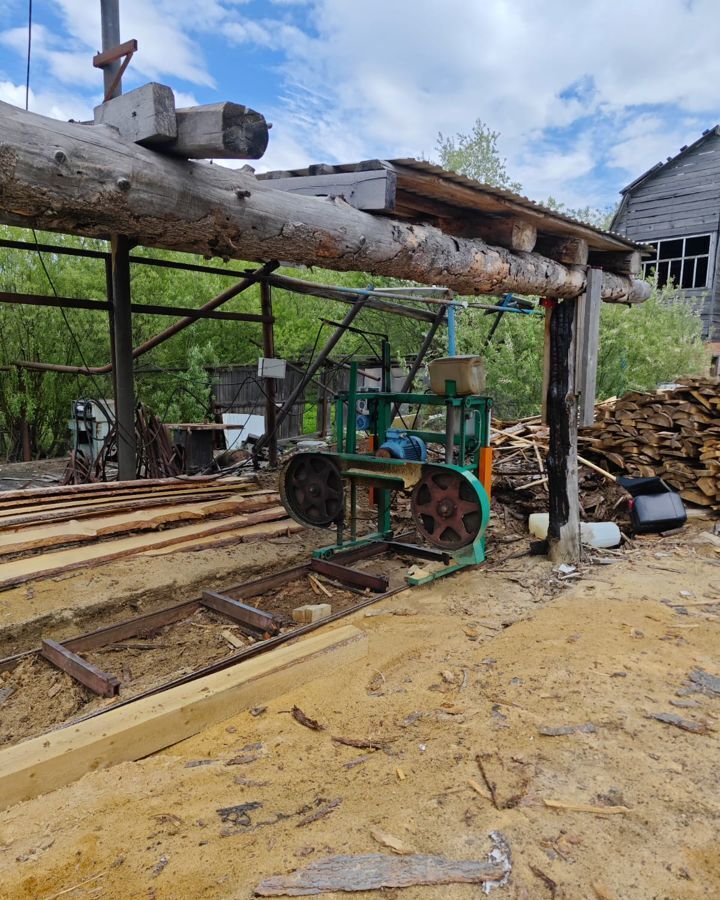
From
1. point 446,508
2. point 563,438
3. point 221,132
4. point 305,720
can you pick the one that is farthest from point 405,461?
point 221,132

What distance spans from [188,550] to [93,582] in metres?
A: 1.05

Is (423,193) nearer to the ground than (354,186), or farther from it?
farther from it

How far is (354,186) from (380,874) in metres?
3.66

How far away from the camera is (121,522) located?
20.0 ft

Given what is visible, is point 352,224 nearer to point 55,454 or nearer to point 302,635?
point 302,635

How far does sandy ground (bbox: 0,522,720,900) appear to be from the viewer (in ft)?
7.01

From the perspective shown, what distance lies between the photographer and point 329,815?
95.9 inches

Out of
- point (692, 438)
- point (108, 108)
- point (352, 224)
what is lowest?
point (692, 438)

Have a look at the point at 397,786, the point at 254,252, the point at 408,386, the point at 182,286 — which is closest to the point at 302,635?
the point at 397,786

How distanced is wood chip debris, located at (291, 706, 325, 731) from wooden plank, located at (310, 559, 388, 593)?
2.21 metres

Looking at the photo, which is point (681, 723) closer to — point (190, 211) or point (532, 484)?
point (190, 211)

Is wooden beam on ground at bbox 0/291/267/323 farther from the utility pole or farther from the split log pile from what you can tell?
the split log pile

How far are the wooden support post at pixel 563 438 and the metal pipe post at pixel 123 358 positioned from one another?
504cm

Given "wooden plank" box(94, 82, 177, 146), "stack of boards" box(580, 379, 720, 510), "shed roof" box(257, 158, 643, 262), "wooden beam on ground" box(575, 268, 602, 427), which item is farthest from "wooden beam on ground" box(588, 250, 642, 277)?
"wooden plank" box(94, 82, 177, 146)
